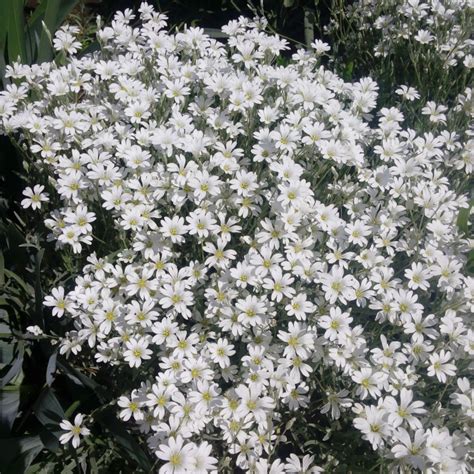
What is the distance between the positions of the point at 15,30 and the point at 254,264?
2119 mm

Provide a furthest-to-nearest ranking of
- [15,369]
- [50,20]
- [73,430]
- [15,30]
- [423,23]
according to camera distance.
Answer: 1. [423,23]
2. [50,20]
3. [15,30]
4. [15,369]
5. [73,430]

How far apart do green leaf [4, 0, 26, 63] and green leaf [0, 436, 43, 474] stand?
6.97ft

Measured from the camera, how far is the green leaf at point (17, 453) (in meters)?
2.28

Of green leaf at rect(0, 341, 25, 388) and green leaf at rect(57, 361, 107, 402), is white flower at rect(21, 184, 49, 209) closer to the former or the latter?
green leaf at rect(0, 341, 25, 388)

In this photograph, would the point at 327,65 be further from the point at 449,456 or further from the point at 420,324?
the point at 449,456

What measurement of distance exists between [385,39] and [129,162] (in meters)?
2.16

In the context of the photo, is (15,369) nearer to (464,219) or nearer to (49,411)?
(49,411)

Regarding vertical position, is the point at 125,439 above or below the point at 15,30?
below

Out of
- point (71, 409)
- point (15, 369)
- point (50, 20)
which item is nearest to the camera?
point (15, 369)

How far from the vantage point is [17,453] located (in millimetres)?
2299

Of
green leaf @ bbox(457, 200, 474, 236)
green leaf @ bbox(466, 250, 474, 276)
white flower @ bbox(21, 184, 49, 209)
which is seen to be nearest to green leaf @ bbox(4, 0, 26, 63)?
white flower @ bbox(21, 184, 49, 209)

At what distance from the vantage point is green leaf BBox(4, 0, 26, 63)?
323 cm

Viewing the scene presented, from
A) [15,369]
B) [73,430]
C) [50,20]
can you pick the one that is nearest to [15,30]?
[50,20]

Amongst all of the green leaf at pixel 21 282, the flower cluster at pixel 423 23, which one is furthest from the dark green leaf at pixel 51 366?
the flower cluster at pixel 423 23
